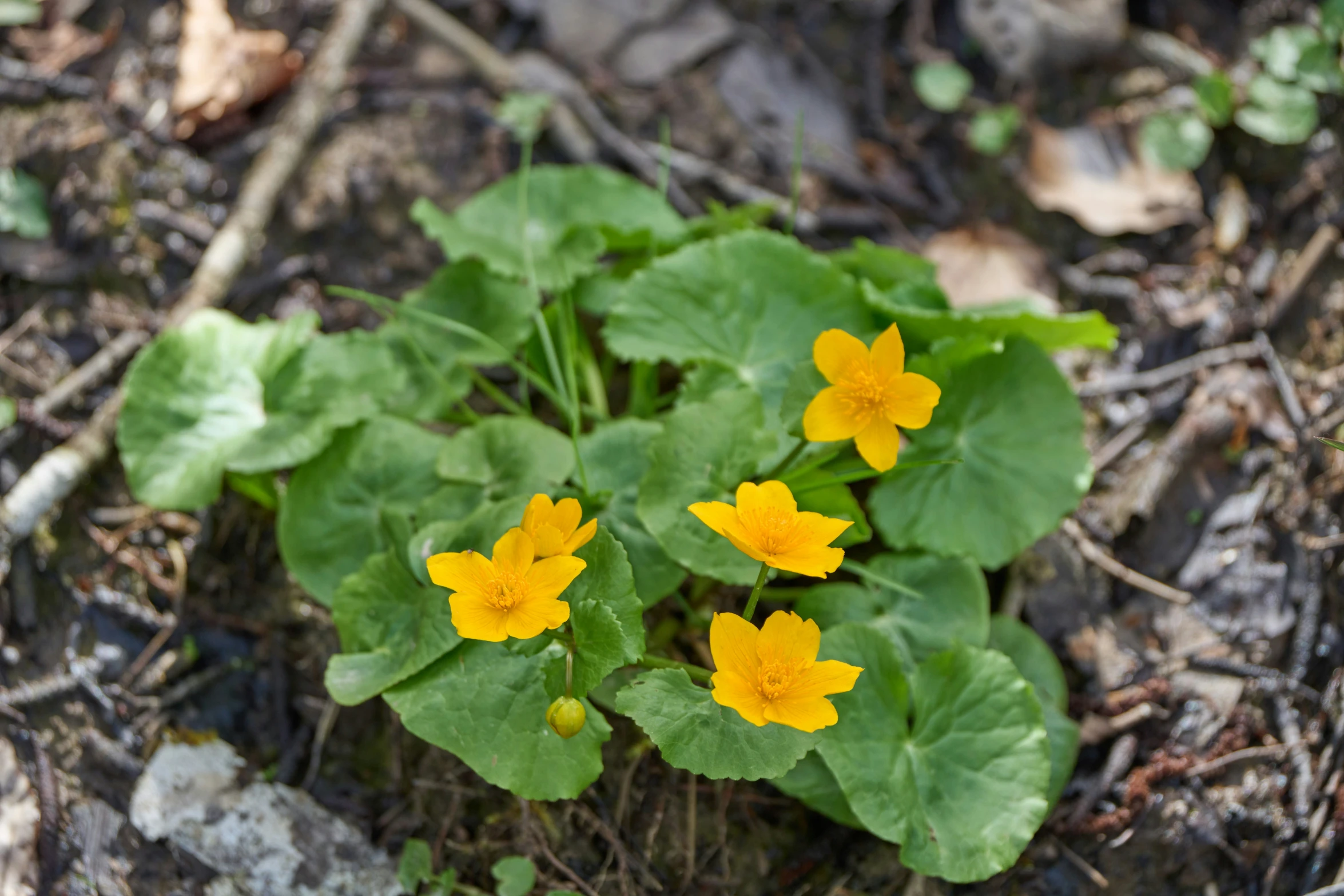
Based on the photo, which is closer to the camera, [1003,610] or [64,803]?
[64,803]

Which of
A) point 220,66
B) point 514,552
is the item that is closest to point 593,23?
point 220,66

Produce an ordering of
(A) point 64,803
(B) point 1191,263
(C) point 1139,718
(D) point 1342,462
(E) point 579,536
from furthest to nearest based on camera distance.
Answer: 1. (B) point 1191,263
2. (D) point 1342,462
3. (C) point 1139,718
4. (A) point 64,803
5. (E) point 579,536

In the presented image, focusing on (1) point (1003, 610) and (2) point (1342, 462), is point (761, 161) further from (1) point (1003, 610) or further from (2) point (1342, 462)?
(2) point (1342, 462)

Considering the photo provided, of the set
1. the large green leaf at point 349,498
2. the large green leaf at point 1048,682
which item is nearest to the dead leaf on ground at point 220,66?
the large green leaf at point 349,498

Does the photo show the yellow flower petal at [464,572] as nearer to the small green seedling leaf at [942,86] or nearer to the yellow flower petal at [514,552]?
the yellow flower petal at [514,552]

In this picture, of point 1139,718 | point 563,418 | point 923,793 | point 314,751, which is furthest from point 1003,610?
point 314,751

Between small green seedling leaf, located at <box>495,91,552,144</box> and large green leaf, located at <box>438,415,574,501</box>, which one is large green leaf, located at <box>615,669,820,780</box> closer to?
large green leaf, located at <box>438,415,574,501</box>

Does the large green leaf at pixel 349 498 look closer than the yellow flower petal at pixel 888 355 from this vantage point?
No
